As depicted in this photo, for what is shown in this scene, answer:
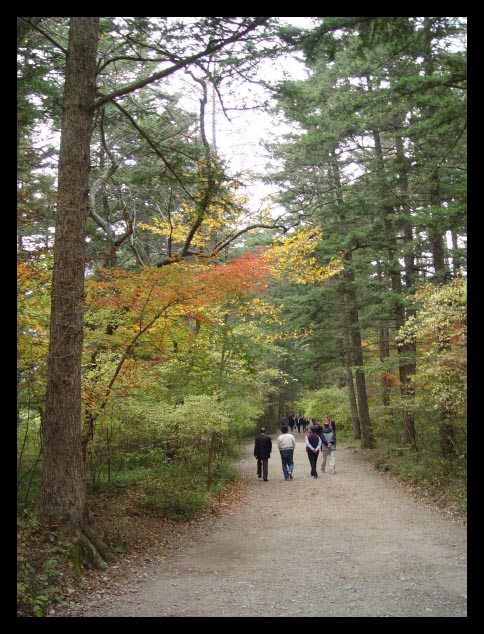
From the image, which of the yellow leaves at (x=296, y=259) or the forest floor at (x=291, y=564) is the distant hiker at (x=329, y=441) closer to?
the forest floor at (x=291, y=564)

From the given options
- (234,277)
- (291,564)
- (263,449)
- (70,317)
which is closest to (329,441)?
(263,449)

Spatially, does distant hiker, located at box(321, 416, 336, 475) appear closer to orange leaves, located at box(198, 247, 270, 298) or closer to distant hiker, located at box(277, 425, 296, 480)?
distant hiker, located at box(277, 425, 296, 480)

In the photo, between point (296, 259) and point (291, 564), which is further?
point (296, 259)

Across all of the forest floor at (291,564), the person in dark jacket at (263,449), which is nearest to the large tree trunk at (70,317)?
the forest floor at (291,564)

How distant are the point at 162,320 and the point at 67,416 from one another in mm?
2831

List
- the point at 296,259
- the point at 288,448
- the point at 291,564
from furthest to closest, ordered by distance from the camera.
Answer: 1. the point at 296,259
2. the point at 288,448
3. the point at 291,564

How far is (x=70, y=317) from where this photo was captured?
23.8ft

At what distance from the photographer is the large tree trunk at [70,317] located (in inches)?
271

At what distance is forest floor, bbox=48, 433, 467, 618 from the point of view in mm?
5496

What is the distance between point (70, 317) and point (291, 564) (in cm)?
494

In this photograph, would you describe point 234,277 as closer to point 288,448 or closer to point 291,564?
point 291,564

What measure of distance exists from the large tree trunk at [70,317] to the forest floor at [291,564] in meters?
1.04

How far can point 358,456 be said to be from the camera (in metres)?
20.2
